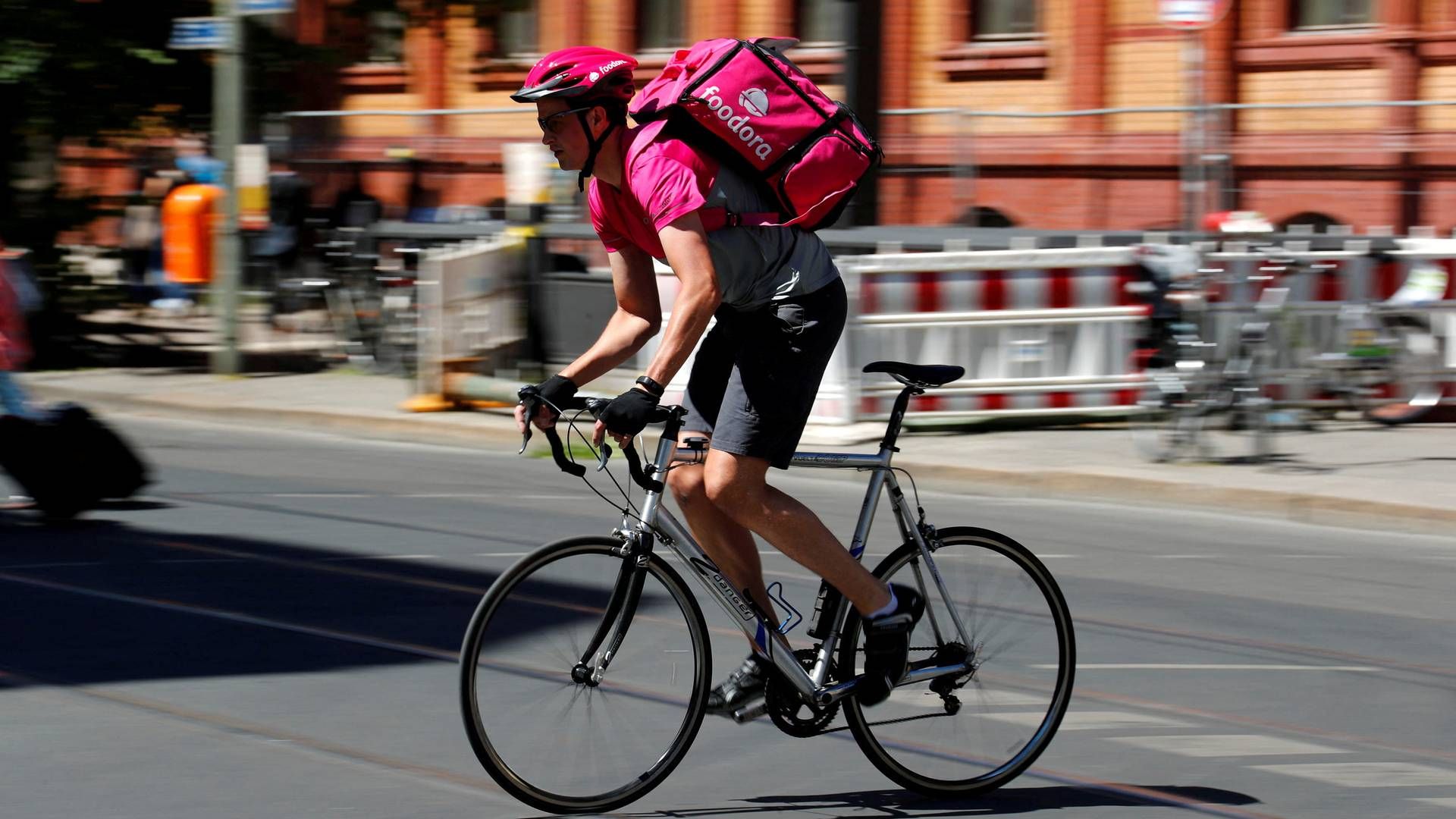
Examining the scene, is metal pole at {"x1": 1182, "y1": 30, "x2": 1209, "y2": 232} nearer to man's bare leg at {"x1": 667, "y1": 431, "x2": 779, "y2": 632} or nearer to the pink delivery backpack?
the pink delivery backpack

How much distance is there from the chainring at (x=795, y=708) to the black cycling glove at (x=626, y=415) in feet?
2.70

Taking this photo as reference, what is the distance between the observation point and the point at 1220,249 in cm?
1280

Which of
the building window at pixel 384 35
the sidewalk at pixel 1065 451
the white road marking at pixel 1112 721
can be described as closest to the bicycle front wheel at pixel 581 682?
the white road marking at pixel 1112 721

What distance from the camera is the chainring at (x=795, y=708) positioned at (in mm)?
4484

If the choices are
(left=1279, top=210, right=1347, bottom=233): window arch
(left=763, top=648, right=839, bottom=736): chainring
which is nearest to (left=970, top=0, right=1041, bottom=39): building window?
(left=1279, top=210, right=1347, bottom=233): window arch

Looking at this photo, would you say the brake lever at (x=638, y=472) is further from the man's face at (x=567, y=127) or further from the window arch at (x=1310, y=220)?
the window arch at (x=1310, y=220)

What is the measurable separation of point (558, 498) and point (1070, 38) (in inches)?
508

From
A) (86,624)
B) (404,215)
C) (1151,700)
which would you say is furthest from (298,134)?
(1151,700)

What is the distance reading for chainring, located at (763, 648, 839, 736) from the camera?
448 centimetres

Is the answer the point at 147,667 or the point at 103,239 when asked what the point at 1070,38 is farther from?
the point at 147,667

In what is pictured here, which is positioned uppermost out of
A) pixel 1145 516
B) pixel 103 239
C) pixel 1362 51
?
pixel 1362 51

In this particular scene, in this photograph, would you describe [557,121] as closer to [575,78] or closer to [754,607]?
[575,78]

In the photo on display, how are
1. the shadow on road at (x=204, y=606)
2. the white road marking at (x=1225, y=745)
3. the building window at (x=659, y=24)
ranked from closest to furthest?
the white road marking at (x=1225, y=745) → the shadow on road at (x=204, y=606) → the building window at (x=659, y=24)

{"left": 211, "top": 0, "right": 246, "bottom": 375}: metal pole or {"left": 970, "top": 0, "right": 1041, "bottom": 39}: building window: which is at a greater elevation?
{"left": 970, "top": 0, "right": 1041, "bottom": 39}: building window
